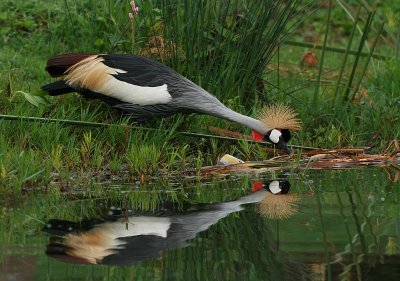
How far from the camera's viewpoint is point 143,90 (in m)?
8.62

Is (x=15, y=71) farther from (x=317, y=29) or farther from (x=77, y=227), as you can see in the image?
(x=317, y=29)

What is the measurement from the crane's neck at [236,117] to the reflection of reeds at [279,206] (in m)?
1.40

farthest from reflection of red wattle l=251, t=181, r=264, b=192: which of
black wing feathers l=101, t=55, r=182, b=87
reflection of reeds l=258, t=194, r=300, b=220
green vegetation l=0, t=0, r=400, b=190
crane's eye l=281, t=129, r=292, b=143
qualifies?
black wing feathers l=101, t=55, r=182, b=87

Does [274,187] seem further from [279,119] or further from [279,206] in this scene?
[279,119]

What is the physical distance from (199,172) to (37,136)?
4.11 feet

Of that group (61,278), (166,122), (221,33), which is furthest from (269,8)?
(61,278)

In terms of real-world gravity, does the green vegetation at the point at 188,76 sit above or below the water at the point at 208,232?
above

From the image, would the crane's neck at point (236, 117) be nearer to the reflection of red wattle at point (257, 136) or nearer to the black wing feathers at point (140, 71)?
the reflection of red wattle at point (257, 136)

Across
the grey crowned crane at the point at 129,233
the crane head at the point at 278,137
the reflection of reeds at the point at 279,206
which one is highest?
the crane head at the point at 278,137

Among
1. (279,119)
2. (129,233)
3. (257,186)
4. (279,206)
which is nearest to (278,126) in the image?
(279,119)

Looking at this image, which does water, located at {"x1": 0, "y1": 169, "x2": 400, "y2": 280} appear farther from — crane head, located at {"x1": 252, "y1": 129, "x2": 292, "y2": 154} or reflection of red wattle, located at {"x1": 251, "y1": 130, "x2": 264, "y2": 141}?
reflection of red wattle, located at {"x1": 251, "y1": 130, "x2": 264, "y2": 141}

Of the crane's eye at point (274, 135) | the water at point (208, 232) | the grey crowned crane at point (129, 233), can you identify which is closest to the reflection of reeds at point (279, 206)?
the water at point (208, 232)

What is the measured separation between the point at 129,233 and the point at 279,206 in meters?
1.33

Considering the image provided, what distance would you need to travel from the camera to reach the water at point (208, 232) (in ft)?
16.6
